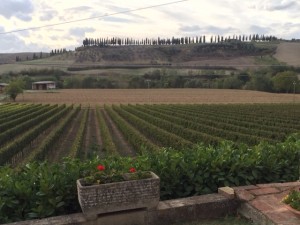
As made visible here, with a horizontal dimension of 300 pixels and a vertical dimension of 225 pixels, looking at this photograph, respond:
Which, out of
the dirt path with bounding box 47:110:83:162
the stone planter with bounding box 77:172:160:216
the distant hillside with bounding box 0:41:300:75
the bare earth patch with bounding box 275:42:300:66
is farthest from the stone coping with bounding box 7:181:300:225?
the distant hillside with bounding box 0:41:300:75

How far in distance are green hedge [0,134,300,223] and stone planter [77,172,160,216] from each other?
55 centimetres

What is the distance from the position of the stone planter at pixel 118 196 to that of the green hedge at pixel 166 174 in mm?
551

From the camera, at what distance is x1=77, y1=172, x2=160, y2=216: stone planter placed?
12.7 ft

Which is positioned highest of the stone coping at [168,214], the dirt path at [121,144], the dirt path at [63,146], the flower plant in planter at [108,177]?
the flower plant in planter at [108,177]

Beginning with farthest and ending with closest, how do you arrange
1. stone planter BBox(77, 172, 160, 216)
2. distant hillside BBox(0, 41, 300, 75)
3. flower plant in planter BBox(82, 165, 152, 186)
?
distant hillside BBox(0, 41, 300, 75) → flower plant in planter BBox(82, 165, 152, 186) → stone planter BBox(77, 172, 160, 216)

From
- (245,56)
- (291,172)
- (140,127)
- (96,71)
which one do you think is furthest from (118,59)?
(291,172)

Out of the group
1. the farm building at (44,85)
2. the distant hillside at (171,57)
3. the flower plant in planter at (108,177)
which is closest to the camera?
the flower plant in planter at (108,177)

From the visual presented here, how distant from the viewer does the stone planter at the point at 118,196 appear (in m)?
3.86

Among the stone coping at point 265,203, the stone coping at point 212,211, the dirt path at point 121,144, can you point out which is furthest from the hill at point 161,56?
the stone coping at point 212,211

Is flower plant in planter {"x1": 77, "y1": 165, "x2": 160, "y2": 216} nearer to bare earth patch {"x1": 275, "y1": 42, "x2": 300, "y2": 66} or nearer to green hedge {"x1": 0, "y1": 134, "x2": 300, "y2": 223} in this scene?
green hedge {"x1": 0, "y1": 134, "x2": 300, "y2": 223}

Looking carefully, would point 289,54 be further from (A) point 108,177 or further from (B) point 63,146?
(A) point 108,177

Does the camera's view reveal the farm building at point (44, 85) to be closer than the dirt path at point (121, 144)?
No

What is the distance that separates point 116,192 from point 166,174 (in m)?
1.28

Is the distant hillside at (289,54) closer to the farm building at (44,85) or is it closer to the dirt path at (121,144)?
the farm building at (44,85)
